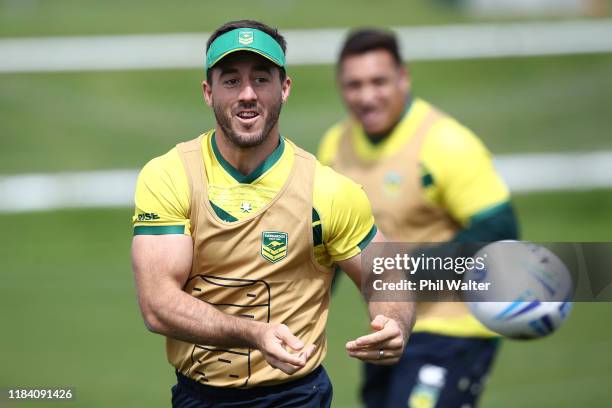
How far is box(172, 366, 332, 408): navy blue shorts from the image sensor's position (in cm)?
499

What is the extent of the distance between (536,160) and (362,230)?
43.9 feet

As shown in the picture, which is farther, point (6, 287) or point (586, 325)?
point (6, 287)

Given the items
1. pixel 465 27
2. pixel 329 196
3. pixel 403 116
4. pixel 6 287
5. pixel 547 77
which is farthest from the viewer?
pixel 465 27

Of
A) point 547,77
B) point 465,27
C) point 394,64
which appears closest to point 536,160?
point 547,77

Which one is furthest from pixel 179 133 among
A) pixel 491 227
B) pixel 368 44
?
pixel 491 227

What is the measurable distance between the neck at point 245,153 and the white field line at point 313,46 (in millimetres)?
15892

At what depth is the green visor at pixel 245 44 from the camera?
187 inches

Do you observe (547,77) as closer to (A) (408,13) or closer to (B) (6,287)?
(A) (408,13)

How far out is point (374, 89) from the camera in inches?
290

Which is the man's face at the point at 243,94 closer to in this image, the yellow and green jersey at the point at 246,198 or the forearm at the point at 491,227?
the yellow and green jersey at the point at 246,198

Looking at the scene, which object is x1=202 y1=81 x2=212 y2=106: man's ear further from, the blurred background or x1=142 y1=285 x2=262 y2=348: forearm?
the blurred background

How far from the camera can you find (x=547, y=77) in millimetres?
21000

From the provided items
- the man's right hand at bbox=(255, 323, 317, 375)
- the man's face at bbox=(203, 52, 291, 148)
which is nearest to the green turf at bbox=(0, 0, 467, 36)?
the man's face at bbox=(203, 52, 291, 148)

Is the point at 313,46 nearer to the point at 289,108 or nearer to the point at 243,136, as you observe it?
the point at 289,108
